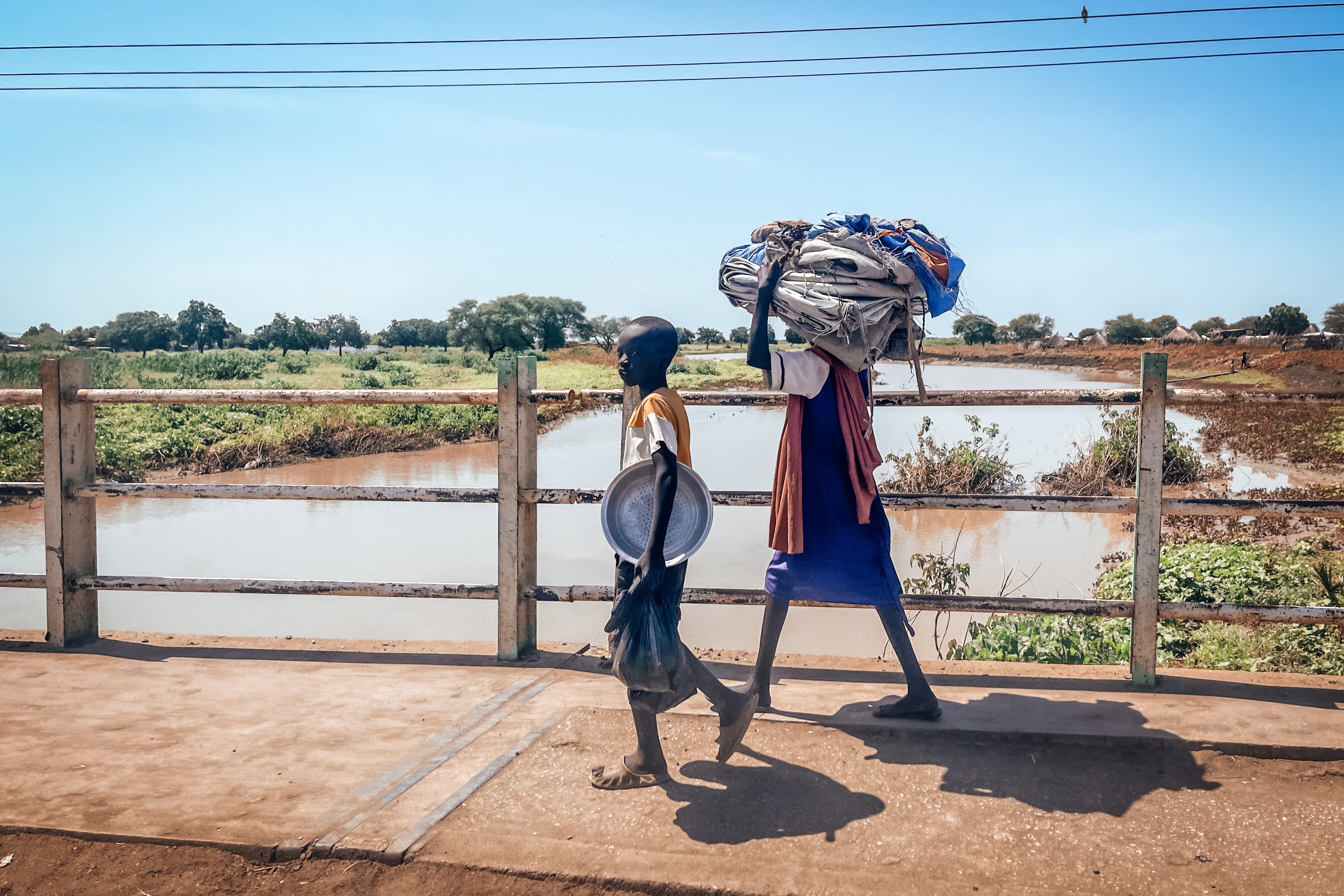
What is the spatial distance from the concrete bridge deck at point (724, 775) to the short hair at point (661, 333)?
4.84 feet

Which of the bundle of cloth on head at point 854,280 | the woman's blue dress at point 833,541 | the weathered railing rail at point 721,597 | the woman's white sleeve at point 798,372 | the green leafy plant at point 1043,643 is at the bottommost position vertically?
the green leafy plant at point 1043,643

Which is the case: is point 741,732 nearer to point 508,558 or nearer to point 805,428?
point 805,428

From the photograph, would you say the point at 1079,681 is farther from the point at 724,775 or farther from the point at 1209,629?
the point at 1209,629

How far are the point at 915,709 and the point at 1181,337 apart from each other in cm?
5545

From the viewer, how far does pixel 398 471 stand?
19.2 m

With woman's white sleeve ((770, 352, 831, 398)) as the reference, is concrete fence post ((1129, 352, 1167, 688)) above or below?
below

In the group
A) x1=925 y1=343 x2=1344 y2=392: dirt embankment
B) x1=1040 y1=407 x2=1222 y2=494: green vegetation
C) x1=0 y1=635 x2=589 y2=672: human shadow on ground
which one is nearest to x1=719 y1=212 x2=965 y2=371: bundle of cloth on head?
x1=925 y1=343 x2=1344 y2=392: dirt embankment

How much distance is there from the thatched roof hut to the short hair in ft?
165

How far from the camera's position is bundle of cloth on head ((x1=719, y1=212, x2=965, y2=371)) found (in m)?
3.32

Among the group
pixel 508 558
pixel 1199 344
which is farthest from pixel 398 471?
pixel 1199 344

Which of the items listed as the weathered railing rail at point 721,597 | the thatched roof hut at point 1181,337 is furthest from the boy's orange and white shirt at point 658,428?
the thatched roof hut at point 1181,337

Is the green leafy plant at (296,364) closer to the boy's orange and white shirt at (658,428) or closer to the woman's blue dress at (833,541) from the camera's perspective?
the woman's blue dress at (833,541)

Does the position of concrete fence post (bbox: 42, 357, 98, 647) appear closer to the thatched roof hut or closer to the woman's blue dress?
the woman's blue dress

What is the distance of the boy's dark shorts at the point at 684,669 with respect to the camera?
3059 millimetres
